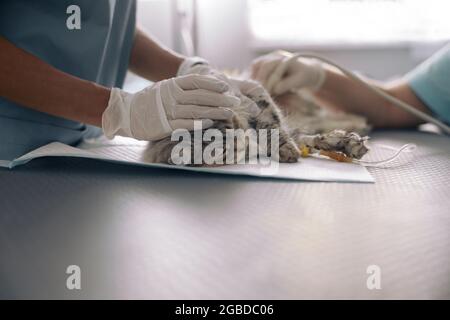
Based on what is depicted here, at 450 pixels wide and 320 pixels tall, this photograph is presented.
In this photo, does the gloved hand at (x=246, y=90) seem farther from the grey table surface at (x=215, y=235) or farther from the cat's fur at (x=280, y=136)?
the grey table surface at (x=215, y=235)

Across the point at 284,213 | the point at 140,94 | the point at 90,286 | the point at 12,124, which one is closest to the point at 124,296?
the point at 90,286

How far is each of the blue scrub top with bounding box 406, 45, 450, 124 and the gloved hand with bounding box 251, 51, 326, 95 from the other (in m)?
0.33

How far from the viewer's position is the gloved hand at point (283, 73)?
1.61 m

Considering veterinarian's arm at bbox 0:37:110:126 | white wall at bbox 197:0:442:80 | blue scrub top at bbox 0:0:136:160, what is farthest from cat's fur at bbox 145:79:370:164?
white wall at bbox 197:0:442:80

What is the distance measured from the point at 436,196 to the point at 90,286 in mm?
666

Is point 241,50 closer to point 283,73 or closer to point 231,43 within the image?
point 231,43

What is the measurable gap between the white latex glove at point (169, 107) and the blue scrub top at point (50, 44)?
209 mm

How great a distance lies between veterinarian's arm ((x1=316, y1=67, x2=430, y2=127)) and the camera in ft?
5.63

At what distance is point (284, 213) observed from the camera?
86 cm

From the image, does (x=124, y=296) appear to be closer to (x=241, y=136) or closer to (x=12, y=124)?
(x=241, y=136)

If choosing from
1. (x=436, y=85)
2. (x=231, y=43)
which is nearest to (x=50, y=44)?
(x=436, y=85)

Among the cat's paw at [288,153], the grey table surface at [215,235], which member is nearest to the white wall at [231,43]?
the cat's paw at [288,153]

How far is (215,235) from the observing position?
77 centimetres

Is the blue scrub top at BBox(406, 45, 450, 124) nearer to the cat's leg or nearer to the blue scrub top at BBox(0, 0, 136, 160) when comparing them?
the cat's leg
